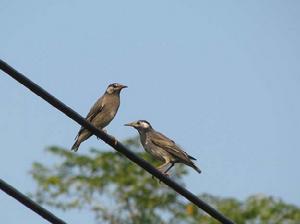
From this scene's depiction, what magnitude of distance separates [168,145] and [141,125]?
1.00m

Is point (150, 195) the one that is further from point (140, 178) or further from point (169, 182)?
point (169, 182)

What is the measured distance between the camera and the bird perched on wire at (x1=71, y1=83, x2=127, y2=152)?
45.5ft

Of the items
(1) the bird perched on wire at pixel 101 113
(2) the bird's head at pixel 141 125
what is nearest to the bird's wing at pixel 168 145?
(2) the bird's head at pixel 141 125

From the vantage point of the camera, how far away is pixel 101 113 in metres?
14.1

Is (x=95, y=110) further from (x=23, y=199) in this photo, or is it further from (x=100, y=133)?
(x=23, y=199)

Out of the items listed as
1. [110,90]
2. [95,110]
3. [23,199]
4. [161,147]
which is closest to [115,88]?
[110,90]

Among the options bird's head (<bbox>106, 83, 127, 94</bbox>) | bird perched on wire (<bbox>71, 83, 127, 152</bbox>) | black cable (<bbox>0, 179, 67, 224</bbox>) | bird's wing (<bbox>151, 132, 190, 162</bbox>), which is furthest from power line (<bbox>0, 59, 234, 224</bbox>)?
bird's head (<bbox>106, 83, 127, 94</bbox>)

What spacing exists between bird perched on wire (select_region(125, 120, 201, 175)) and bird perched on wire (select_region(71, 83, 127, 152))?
1.91 feet

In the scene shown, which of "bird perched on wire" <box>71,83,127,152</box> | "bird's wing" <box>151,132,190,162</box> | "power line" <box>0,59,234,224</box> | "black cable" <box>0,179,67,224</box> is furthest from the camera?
"bird perched on wire" <box>71,83,127,152</box>

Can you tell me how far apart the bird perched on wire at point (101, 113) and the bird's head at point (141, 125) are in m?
0.58

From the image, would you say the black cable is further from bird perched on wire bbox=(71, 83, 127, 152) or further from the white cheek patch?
the white cheek patch

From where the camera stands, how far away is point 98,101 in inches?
570

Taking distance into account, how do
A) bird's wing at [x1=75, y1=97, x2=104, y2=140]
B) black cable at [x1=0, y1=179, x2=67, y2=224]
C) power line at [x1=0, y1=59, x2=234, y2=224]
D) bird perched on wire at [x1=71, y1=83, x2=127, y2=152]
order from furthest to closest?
bird's wing at [x1=75, y1=97, x2=104, y2=140], bird perched on wire at [x1=71, y1=83, x2=127, y2=152], power line at [x1=0, y1=59, x2=234, y2=224], black cable at [x1=0, y1=179, x2=67, y2=224]

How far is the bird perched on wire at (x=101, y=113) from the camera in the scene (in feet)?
45.5
